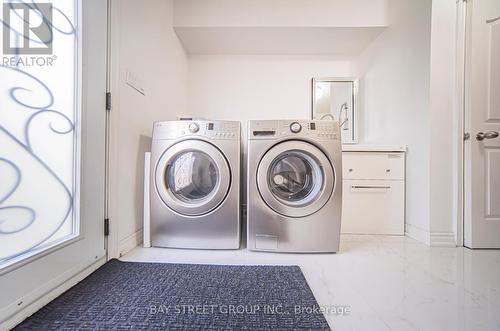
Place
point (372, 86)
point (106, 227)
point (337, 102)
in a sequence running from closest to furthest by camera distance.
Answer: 1. point (106, 227)
2. point (372, 86)
3. point (337, 102)

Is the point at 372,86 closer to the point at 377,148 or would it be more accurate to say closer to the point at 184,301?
the point at 377,148

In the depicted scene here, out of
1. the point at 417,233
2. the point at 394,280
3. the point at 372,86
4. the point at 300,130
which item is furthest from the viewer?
the point at 372,86

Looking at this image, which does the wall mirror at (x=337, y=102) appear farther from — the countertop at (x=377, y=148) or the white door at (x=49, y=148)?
the white door at (x=49, y=148)

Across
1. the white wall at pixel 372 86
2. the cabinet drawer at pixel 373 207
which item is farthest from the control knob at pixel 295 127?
the white wall at pixel 372 86

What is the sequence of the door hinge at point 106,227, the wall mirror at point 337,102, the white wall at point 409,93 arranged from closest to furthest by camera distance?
the door hinge at point 106,227
the white wall at point 409,93
the wall mirror at point 337,102

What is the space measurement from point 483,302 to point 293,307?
779 millimetres

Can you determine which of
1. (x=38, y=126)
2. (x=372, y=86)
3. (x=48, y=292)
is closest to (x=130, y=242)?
(x=48, y=292)

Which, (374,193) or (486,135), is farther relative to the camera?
(374,193)

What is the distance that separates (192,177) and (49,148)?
0.70 meters

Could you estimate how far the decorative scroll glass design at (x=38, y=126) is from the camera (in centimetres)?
69

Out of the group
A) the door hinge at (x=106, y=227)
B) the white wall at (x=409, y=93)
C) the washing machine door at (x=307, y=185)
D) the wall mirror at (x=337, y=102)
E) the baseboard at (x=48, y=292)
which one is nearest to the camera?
the baseboard at (x=48, y=292)

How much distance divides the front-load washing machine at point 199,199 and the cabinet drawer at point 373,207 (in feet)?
3.17

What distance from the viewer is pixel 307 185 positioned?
133cm

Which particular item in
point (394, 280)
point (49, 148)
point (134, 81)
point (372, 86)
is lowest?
point (394, 280)
